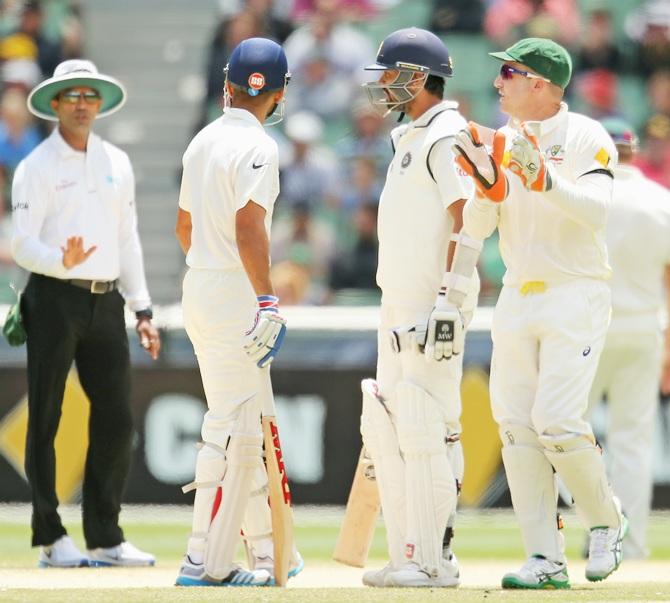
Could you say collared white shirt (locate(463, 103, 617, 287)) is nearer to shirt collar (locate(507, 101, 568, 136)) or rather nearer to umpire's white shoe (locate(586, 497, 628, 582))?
shirt collar (locate(507, 101, 568, 136))

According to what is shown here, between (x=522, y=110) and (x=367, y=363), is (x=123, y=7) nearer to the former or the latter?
(x=367, y=363)

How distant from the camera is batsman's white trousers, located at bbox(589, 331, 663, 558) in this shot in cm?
853

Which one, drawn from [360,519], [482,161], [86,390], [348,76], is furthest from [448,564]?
[348,76]

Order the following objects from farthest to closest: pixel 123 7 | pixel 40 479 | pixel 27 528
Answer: pixel 123 7, pixel 27 528, pixel 40 479

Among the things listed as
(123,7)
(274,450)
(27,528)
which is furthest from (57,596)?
(123,7)

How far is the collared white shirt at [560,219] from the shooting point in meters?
6.32

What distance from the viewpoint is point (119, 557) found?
25.0 ft

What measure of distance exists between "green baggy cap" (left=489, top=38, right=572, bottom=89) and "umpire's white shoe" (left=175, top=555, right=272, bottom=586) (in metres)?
2.22

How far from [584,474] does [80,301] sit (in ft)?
8.33

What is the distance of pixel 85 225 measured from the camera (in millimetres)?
7582

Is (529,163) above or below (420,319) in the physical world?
above

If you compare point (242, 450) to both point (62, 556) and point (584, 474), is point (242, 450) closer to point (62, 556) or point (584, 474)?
point (584, 474)

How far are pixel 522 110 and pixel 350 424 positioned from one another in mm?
3713

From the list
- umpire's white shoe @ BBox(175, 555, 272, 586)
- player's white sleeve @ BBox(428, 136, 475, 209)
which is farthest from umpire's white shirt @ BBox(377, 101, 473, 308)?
umpire's white shoe @ BBox(175, 555, 272, 586)
